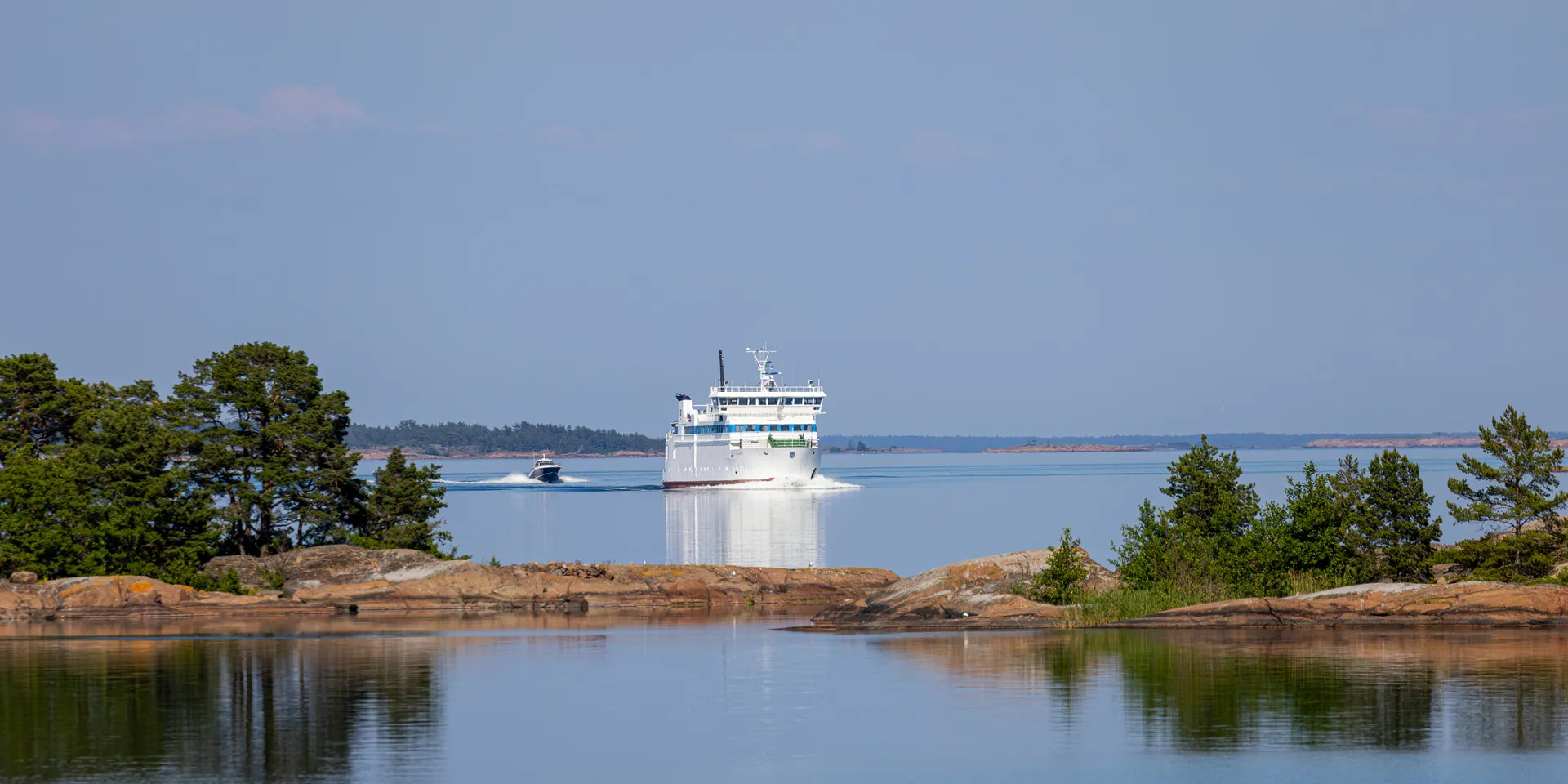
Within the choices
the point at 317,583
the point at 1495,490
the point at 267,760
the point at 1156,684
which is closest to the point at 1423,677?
the point at 1156,684

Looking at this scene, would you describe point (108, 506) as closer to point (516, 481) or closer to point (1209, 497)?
point (1209, 497)

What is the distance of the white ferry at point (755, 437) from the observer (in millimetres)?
130625

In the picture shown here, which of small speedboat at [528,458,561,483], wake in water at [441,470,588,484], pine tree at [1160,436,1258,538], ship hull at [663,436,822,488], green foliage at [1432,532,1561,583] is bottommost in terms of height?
wake in water at [441,470,588,484]

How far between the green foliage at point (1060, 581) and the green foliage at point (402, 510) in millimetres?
16339

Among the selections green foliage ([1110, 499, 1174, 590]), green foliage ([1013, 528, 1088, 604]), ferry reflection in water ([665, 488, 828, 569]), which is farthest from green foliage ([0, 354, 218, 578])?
green foliage ([1110, 499, 1174, 590])

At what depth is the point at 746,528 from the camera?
85688 mm

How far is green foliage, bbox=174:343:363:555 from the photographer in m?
41.1

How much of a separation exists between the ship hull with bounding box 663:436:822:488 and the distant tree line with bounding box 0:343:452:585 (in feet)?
285

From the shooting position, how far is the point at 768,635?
98.8ft

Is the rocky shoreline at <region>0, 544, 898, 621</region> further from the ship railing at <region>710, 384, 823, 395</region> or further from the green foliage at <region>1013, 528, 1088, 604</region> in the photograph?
the ship railing at <region>710, 384, 823, 395</region>

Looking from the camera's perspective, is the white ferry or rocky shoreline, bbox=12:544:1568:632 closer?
rocky shoreline, bbox=12:544:1568:632

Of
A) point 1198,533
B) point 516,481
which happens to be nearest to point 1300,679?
point 1198,533

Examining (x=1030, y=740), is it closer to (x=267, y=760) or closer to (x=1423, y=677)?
(x=1423, y=677)

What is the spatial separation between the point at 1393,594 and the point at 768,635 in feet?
39.2
